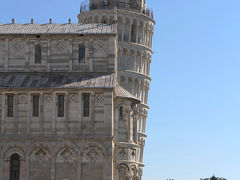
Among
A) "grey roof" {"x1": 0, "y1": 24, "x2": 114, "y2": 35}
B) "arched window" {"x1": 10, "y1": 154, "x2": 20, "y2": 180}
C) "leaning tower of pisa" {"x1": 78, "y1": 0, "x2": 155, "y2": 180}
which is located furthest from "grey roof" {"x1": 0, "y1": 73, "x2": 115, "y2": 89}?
"leaning tower of pisa" {"x1": 78, "y1": 0, "x2": 155, "y2": 180}

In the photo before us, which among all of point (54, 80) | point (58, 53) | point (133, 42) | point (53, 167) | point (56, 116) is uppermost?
point (133, 42)

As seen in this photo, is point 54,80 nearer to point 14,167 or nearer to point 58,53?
point 58,53

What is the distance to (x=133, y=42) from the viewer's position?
105 metres

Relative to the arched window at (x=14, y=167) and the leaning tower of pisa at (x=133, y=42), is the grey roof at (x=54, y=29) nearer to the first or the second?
the arched window at (x=14, y=167)

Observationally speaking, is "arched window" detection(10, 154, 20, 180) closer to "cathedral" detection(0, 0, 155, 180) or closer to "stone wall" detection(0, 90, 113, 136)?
"cathedral" detection(0, 0, 155, 180)

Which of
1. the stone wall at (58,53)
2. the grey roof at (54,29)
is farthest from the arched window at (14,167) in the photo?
the grey roof at (54,29)

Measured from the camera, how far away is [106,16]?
10431cm

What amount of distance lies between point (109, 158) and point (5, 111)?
9.68 meters

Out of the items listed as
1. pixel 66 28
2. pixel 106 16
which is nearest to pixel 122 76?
pixel 106 16

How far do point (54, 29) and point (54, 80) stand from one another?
216 inches

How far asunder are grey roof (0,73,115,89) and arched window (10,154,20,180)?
587cm

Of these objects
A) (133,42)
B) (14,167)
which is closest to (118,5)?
(133,42)

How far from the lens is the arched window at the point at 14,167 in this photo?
65.1 metres

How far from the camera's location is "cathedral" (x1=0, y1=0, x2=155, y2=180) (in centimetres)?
6475
